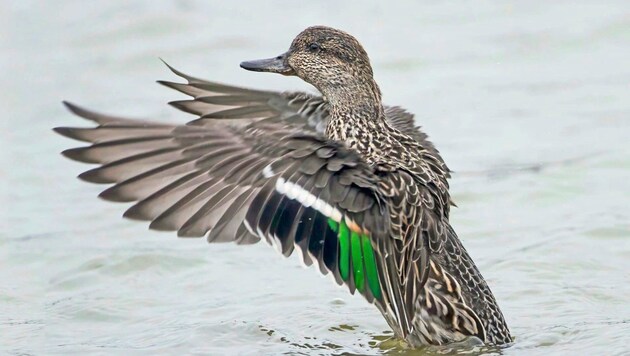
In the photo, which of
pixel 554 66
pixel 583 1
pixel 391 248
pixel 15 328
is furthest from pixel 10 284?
pixel 583 1

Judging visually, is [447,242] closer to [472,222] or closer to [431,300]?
[431,300]

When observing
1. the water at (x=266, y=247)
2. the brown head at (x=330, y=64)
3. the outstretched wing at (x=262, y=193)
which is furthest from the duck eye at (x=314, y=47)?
the water at (x=266, y=247)

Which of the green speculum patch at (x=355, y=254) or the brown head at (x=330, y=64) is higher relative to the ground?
the brown head at (x=330, y=64)

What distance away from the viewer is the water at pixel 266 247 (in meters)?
9.28

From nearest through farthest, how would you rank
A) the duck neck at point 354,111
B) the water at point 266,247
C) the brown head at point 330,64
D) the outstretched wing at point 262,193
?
the outstretched wing at point 262,193 < the duck neck at point 354,111 < the brown head at point 330,64 < the water at point 266,247

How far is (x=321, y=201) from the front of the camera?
786cm

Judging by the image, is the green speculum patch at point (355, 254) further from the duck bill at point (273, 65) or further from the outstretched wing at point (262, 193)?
the duck bill at point (273, 65)

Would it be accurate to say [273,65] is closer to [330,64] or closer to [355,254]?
[330,64]

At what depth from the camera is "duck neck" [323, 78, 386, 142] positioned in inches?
339

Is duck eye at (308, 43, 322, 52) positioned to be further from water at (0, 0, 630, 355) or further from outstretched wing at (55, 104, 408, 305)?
water at (0, 0, 630, 355)

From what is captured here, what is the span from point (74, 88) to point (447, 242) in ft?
22.3

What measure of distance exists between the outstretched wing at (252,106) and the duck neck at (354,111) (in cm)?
26

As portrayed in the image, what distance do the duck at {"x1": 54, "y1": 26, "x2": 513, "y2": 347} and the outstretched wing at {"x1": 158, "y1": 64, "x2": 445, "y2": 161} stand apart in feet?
0.50

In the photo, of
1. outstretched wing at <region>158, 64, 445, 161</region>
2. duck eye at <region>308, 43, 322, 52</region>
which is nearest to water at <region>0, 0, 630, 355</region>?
outstretched wing at <region>158, 64, 445, 161</region>
